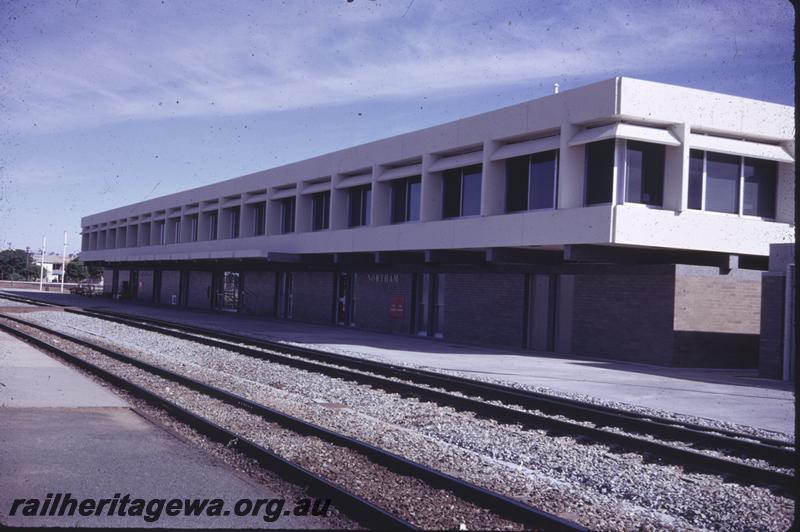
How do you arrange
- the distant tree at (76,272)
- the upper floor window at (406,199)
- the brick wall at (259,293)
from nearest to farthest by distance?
the upper floor window at (406,199), the brick wall at (259,293), the distant tree at (76,272)

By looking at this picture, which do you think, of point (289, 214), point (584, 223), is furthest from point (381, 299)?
point (584, 223)

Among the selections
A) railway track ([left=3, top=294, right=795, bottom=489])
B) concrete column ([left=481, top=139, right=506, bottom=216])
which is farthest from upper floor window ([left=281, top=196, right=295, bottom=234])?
railway track ([left=3, top=294, right=795, bottom=489])

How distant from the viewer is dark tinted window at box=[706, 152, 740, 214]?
75.8 feet

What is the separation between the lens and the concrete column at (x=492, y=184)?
2495 cm

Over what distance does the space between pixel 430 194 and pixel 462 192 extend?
127cm

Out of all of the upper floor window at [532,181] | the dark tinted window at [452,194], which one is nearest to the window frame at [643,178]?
the upper floor window at [532,181]

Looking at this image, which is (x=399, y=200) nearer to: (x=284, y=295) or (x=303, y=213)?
(x=303, y=213)

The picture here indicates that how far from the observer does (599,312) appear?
2281 cm

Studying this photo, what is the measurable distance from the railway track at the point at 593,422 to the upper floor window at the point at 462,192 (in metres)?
10.7

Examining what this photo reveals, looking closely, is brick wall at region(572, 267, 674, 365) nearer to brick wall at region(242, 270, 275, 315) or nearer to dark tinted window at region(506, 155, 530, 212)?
dark tinted window at region(506, 155, 530, 212)

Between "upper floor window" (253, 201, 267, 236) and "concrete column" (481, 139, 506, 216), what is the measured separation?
69.5ft

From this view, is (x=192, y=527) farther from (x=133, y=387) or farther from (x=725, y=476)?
(x=133, y=387)

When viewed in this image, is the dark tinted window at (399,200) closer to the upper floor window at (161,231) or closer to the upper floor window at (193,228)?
the upper floor window at (193,228)

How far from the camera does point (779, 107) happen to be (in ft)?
76.1
